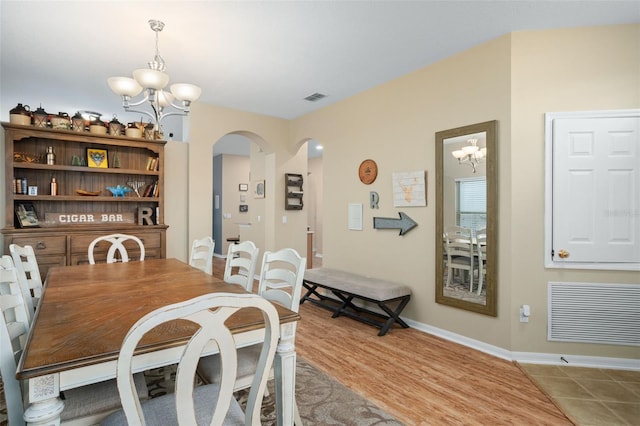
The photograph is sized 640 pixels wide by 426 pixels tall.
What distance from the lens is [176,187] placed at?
4688 mm

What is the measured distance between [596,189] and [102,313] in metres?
3.62

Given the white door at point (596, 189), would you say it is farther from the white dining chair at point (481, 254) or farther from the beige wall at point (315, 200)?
the beige wall at point (315, 200)

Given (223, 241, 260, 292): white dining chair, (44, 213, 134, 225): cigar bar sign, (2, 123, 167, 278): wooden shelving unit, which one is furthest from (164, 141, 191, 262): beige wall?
(223, 241, 260, 292): white dining chair

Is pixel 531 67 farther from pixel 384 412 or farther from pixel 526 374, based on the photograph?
pixel 384 412

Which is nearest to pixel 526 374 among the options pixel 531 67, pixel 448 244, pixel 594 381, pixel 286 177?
pixel 594 381

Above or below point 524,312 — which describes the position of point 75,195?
above

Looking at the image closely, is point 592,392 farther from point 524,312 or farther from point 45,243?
point 45,243

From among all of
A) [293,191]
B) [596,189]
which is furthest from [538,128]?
[293,191]

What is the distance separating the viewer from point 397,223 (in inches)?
151

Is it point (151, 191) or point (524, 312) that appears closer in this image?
point (524, 312)

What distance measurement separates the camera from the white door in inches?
105

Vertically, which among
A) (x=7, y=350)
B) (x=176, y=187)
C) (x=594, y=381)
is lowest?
(x=594, y=381)

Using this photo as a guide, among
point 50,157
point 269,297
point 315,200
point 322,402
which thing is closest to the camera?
point 269,297

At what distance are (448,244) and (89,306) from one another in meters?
3.00
